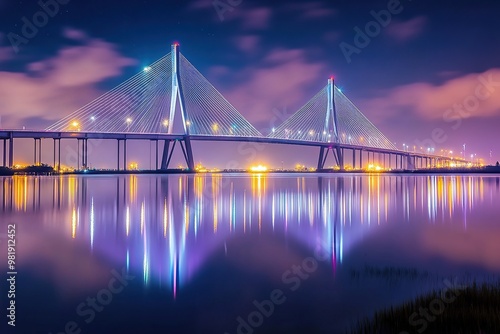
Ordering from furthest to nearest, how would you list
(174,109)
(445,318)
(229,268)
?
1. (174,109)
2. (229,268)
3. (445,318)

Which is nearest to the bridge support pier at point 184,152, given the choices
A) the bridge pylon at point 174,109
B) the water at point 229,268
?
the bridge pylon at point 174,109

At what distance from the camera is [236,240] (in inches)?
412

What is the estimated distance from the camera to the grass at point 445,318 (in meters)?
4.62

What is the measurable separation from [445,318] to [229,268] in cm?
373

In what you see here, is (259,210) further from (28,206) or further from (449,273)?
(449,273)

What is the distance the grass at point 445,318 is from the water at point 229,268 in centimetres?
32

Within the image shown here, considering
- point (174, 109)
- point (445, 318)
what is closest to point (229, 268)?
point (445, 318)

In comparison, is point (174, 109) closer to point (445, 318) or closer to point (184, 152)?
point (184, 152)

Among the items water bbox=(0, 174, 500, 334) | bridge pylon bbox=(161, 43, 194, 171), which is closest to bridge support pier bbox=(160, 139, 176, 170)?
bridge pylon bbox=(161, 43, 194, 171)

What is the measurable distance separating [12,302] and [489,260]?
7953 mm

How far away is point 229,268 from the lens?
Result: 7.66m

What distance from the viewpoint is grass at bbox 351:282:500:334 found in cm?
462

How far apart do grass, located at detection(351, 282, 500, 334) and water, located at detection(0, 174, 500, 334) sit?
32 centimetres

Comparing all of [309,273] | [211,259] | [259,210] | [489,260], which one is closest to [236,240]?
[211,259]
